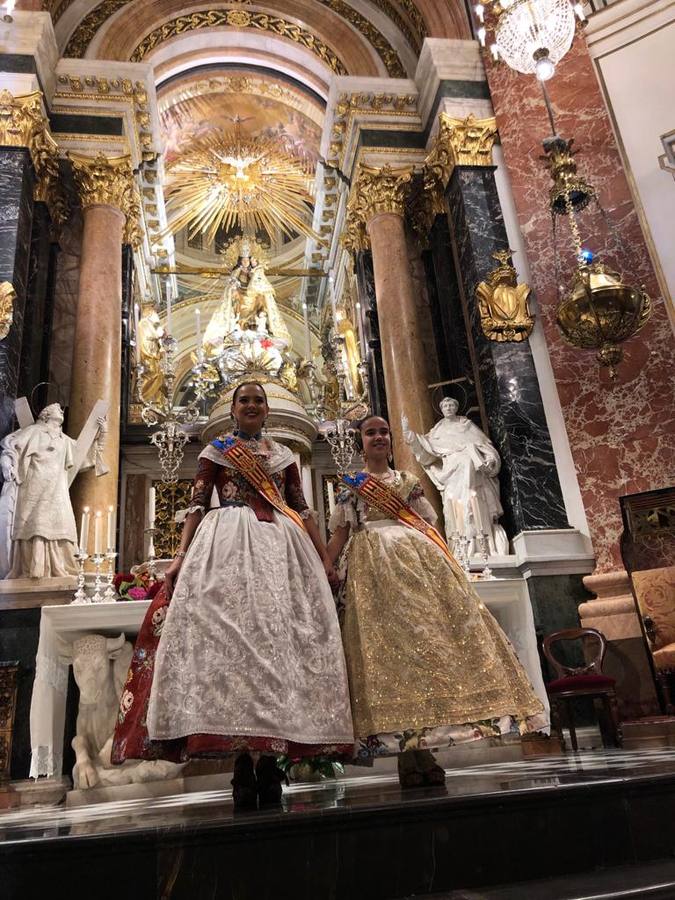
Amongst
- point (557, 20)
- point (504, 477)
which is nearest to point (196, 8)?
point (557, 20)

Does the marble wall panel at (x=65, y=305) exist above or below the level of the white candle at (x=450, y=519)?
above

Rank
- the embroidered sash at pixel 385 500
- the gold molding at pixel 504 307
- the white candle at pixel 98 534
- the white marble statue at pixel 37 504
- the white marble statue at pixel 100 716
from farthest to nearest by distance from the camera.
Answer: the gold molding at pixel 504 307, the white candle at pixel 98 534, the white marble statue at pixel 37 504, the white marble statue at pixel 100 716, the embroidered sash at pixel 385 500

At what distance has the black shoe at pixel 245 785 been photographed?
246cm

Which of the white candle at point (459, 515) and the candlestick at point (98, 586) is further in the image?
the white candle at point (459, 515)

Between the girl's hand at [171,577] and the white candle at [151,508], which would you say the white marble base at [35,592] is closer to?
the white candle at [151,508]

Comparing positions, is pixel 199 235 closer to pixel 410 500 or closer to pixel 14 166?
pixel 14 166

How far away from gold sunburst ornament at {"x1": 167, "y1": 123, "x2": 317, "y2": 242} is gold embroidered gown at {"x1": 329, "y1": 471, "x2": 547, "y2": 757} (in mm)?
9836

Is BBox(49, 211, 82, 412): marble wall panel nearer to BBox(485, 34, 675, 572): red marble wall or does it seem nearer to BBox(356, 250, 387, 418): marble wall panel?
BBox(356, 250, 387, 418): marble wall panel

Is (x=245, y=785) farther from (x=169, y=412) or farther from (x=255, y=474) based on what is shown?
(x=169, y=412)

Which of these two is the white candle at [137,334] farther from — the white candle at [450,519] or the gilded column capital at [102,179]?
the white candle at [450,519]

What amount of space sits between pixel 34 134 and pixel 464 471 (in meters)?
5.50

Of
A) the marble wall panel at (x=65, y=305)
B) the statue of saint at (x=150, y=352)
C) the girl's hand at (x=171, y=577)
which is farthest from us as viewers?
the statue of saint at (x=150, y=352)

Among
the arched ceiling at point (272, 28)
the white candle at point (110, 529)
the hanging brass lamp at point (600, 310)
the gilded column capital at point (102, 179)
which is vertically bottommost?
the white candle at point (110, 529)

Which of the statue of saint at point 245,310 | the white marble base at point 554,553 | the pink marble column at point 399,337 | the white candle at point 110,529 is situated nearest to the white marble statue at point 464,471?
the white marble base at point 554,553
